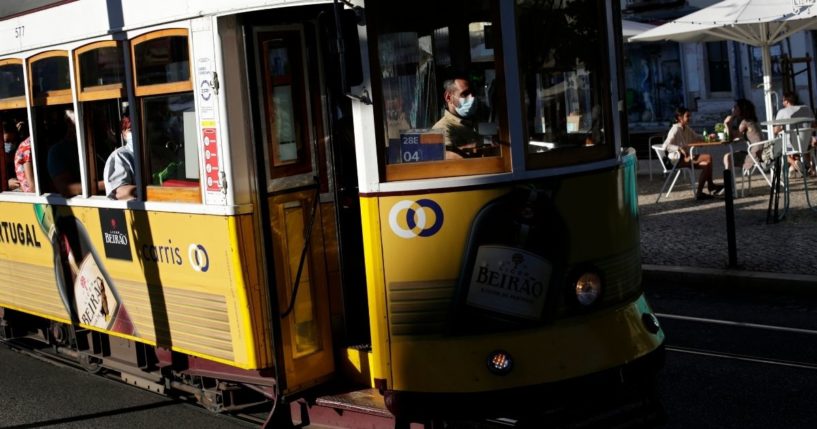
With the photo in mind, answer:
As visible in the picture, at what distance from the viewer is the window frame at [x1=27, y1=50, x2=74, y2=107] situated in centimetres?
736

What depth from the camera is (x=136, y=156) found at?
6.82 m

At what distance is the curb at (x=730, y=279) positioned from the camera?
10.2m

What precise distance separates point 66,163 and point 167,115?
61.1 inches

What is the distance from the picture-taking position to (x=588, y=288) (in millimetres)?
5680

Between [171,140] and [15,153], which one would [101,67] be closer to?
[171,140]

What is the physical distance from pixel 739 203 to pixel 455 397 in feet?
36.1

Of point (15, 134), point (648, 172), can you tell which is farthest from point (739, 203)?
point (15, 134)

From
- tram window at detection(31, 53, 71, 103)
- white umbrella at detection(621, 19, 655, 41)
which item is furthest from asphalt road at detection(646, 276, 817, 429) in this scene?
white umbrella at detection(621, 19, 655, 41)

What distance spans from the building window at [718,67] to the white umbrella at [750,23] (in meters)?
8.24

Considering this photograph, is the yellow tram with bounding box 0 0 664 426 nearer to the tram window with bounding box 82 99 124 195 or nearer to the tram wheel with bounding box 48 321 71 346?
the tram window with bounding box 82 99 124 195

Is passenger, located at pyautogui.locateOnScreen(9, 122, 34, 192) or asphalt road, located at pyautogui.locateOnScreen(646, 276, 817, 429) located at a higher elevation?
passenger, located at pyautogui.locateOnScreen(9, 122, 34, 192)

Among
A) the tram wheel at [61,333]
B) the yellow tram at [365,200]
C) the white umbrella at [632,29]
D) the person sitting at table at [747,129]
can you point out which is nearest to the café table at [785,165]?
the person sitting at table at [747,129]

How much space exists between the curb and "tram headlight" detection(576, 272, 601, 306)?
4.81m

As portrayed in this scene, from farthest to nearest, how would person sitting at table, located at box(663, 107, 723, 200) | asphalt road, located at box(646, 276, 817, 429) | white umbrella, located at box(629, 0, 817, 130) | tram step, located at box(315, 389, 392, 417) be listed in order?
person sitting at table, located at box(663, 107, 723, 200)
white umbrella, located at box(629, 0, 817, 130)
asphalt road, located at box(646, 276, 817, 429)
tram step, located at box(315, 389, 392, 417)
